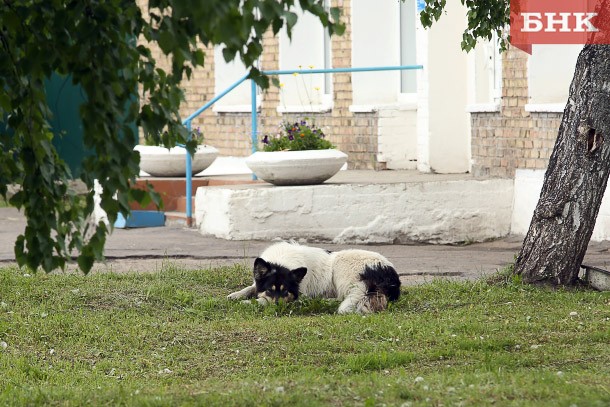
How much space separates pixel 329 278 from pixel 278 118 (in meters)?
10.2

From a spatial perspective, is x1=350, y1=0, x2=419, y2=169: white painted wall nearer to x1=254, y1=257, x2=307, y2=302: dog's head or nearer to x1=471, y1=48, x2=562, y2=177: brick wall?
x1=471, y1=48, x2=562, y2=177: brick wall

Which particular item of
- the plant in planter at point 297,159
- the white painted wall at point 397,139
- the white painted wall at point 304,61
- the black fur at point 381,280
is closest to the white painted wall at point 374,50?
the white painted wall at point 397,139

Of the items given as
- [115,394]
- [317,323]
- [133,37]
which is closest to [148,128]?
[133,37]

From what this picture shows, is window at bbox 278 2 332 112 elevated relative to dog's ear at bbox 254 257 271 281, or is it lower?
elevated

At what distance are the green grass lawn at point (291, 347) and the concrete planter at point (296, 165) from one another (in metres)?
3.73

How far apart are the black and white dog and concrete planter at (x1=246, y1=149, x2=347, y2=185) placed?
4.58 metres

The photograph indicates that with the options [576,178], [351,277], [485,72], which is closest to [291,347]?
[351,277]

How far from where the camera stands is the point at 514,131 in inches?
576

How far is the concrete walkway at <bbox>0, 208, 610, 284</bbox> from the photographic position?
1184 centimetres

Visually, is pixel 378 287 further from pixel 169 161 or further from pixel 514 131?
pixel 169 161

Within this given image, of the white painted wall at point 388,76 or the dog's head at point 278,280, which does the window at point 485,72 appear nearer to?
the white painted wall at point 388,76

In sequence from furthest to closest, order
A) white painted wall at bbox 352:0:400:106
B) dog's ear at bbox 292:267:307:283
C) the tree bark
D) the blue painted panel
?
white painted wall at bbox 352:0:400:106 → the blue painted panel → the tree bark → dog's ear at bbox 292:267:307:283

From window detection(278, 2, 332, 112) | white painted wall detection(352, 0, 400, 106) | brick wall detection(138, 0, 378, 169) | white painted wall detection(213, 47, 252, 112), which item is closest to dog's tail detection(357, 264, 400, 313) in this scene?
brick wall detection(138, 0, 378, 169)

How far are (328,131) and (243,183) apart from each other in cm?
324
